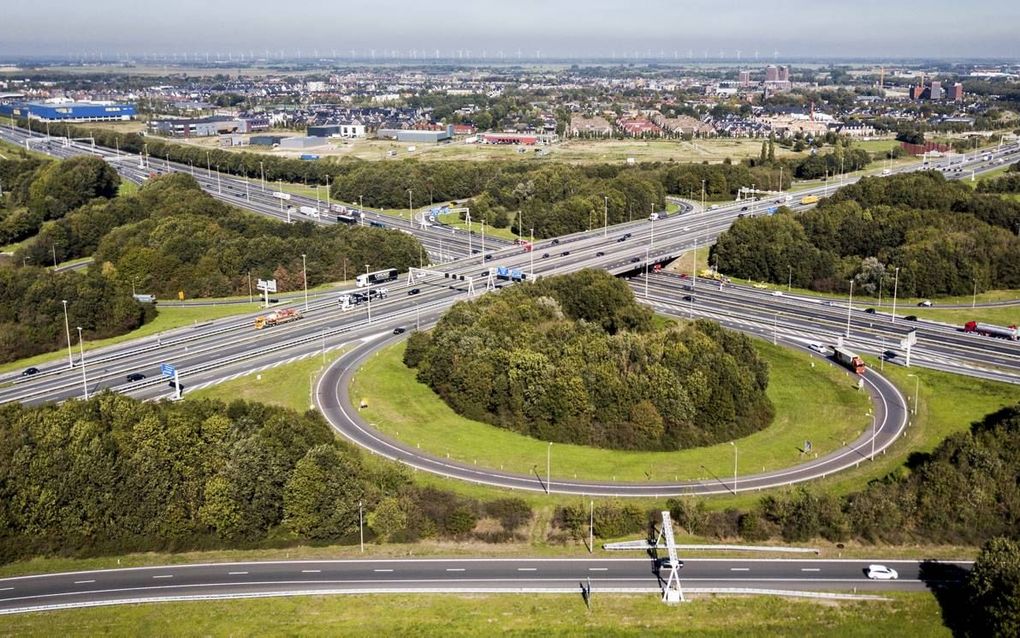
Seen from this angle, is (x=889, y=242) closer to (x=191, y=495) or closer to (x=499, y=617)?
(x=499, y=617)

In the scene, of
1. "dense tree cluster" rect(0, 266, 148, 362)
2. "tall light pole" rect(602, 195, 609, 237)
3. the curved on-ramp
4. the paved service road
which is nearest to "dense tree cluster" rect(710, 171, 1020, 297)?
"tall light pole" rect(602, 195, 609, 237)

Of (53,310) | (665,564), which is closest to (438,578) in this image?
(665,564)

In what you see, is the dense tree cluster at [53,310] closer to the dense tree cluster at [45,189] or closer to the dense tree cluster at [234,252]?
the dense tree cluster at [234,252]

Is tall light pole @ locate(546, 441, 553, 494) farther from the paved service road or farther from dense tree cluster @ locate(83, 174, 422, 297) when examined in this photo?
dense tree cluster @ locate(83, 174, 422, 297)

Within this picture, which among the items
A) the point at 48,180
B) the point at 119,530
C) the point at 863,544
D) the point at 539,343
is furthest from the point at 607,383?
the point at 48,180

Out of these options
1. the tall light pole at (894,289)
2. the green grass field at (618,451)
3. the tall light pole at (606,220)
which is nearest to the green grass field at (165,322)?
the green grass field at (618,451)

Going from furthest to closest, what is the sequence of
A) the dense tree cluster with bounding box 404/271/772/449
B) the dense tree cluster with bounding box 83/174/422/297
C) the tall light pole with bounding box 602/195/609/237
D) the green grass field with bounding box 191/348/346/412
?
the tall light pole with bounding box 602/195/609/237, the dense tree cluster with bounding box 83/174/422/297, the green grass field with bounding box 191/348/346/412, the dense tree cluster with bounding box 404/271/772/449
